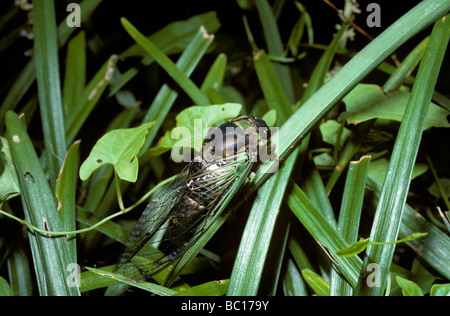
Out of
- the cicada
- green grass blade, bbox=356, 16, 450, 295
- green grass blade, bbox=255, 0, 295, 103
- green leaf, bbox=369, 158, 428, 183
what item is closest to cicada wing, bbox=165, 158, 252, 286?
the cicada

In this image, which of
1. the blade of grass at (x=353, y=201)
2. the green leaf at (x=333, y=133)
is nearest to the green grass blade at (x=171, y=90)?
the green leaf at (x=333, y=133)

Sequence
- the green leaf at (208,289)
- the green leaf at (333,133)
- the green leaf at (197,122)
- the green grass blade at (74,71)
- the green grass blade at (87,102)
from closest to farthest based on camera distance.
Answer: the green leaf at (208,289), the green leaf at (197,122), the green leaf at (333,133), the green grass blade at (87,102), the green grass blade at (74,71)

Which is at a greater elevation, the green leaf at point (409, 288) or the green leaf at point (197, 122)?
the green leaf at point (197, 122)

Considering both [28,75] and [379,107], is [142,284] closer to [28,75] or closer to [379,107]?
[379,107]

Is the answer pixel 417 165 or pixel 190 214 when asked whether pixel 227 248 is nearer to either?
pixel 190 214

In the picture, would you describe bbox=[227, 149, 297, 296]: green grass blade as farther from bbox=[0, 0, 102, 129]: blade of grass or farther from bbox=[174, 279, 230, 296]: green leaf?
bbox=[0, 0, 102, 129]: blade of grass

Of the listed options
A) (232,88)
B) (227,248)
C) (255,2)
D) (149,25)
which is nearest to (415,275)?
(227,248)

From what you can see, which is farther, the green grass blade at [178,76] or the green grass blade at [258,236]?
the green grass blade at [178,76]

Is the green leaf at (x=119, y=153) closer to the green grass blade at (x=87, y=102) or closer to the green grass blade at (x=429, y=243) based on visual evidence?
the green grass blade at (x=87, y=102)
